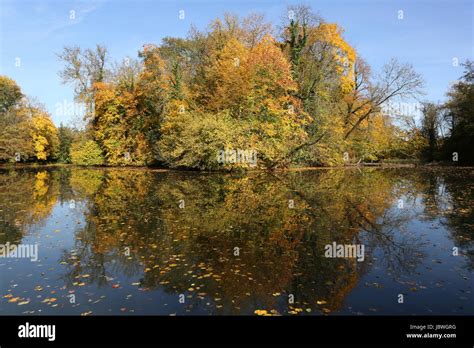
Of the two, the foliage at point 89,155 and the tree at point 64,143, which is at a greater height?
the tree at point 64,143

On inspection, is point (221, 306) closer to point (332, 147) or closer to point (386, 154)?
point (332, 147)

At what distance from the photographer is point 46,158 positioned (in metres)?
56.8

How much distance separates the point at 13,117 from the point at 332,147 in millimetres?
45335

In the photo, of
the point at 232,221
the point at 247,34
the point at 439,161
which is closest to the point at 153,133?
the point at 247,34

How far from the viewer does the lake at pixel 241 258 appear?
6.20 m

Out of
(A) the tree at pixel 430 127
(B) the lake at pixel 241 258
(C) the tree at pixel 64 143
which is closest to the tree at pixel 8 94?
(C) the tree at pixel 64 143
